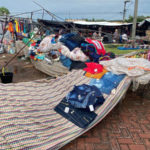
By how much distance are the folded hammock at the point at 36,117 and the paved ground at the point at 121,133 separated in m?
0.17

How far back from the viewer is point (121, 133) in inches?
97.3

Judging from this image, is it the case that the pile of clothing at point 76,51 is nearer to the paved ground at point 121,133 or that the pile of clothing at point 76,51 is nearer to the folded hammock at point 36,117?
the folded hammock at point 36,117

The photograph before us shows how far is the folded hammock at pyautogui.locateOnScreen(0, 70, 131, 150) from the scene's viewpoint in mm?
1881

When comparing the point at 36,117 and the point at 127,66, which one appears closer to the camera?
the point at 36,117

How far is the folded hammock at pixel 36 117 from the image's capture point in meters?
1.88

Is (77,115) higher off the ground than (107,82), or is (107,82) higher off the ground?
(107,82)

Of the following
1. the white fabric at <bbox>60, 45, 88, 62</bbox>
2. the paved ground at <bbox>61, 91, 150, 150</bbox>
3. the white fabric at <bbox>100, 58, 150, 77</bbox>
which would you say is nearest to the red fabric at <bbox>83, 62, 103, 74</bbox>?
the white fabric at <bbox>100, 58, 150, 77</bbox>

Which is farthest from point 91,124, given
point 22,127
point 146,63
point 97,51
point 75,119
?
point 97,51

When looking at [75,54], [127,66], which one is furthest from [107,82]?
[75,54]

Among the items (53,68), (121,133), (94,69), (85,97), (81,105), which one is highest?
(94,69)

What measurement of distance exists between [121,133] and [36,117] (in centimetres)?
138

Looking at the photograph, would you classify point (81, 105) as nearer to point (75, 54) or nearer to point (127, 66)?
point (127, 66)

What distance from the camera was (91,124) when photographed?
2393 mm

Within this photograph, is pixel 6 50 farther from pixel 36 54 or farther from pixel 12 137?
pixel 12 137
